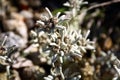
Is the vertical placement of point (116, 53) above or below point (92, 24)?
below

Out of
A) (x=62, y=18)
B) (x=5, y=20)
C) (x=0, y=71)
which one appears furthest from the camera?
(x=5, y=20)

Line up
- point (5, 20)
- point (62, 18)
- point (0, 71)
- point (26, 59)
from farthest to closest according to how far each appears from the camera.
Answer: point (5, 20), point (26, 59), point (0, 71), point (62, 18)

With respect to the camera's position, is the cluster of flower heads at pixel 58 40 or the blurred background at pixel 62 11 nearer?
the cluster of flower heads at pixel 58 40

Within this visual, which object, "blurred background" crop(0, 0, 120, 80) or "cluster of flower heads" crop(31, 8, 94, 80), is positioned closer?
"cluster of flower heads" crop(31, 8, 94, 80)

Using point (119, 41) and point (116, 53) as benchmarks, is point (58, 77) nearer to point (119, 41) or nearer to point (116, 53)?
point (116, 53)

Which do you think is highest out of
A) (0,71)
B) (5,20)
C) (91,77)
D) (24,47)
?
(5,20)

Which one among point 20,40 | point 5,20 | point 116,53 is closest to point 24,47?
point 20,40

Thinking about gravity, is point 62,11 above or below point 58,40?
above

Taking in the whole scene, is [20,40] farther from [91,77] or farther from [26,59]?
[91,77]

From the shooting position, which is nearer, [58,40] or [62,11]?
[58,40]

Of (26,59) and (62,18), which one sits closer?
(62,18)
